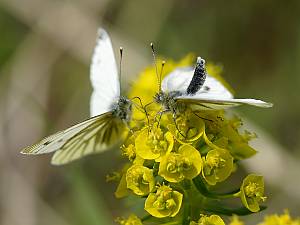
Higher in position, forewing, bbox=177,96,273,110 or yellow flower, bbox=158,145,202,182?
forewing, bbox=177,96,273,110

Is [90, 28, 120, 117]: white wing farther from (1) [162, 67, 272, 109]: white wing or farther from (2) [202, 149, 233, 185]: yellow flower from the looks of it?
(2) [202, 149, 233, 185]: yellow flower

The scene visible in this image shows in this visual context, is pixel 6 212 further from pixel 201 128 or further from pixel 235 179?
pixel 201 128

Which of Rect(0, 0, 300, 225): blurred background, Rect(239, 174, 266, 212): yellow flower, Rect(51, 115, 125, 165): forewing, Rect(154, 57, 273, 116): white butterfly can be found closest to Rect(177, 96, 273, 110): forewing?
Rect(154, 57, 273, 116): white butterfly

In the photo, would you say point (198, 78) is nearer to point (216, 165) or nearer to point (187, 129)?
point (187, 129)

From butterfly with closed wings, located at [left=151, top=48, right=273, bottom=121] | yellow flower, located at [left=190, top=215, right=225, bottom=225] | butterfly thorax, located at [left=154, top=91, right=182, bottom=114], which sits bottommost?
yellow flower, located at [left=190, top=215, right=225, bottom=225]

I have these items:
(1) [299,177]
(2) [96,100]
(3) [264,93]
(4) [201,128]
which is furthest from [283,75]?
(4) [201,128]

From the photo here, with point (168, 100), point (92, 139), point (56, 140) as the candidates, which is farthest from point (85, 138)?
point (168, 100)
